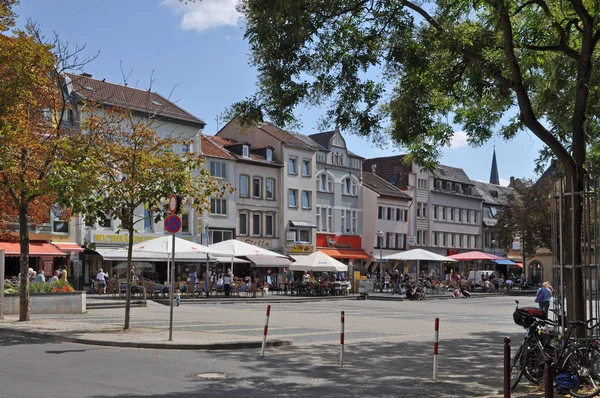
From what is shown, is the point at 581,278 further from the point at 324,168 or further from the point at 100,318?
the point at 324,168

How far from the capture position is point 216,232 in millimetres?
61344

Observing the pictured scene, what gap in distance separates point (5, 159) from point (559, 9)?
13328 mm

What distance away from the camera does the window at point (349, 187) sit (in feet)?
245

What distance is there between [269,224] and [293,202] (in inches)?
136

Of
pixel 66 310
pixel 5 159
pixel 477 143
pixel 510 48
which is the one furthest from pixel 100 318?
pixel 510 48

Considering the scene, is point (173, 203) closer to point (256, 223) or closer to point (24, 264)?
point (24, 264)

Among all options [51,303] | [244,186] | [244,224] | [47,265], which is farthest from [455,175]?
[51,303]

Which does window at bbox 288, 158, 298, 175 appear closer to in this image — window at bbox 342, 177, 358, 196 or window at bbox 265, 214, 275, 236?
window at bbox 265, 214, 275, 236

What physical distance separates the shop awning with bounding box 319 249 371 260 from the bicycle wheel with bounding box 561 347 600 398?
60.3 meters

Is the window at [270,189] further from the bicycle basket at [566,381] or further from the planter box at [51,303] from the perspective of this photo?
the bicycle basket at [566,381]

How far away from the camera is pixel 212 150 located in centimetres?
6141

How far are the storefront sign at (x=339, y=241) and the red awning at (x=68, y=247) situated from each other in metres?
25.6

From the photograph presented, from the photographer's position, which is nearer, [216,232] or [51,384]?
[51,384]

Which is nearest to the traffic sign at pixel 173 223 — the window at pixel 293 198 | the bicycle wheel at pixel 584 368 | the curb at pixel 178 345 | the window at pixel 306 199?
the curb at pixel 178 345
